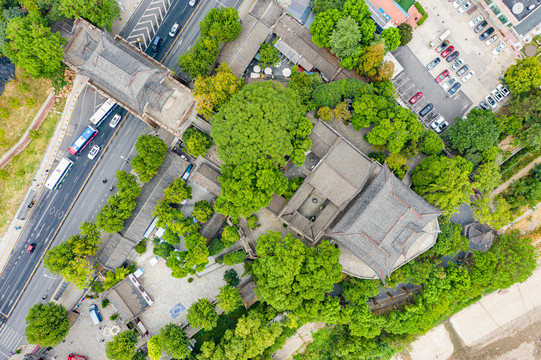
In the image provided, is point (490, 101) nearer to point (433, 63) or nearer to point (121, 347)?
point (433, 63)

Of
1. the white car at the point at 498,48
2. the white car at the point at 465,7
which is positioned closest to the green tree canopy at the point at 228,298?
the white car at the point at 498,48

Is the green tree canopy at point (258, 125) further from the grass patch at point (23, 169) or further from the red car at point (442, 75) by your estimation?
the grass patch at point (23, 169)

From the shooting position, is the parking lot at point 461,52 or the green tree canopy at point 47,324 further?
the parking lot at point 461,52

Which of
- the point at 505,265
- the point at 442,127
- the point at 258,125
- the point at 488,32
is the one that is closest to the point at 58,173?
the point at 258,125

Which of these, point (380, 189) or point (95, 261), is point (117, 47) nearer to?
point (95, 261)

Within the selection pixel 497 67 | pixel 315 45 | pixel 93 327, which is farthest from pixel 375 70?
pixel 93 327

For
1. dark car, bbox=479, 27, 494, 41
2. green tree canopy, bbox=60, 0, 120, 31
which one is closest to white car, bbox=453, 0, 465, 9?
dark car, bbox=479, 27, 494, 41

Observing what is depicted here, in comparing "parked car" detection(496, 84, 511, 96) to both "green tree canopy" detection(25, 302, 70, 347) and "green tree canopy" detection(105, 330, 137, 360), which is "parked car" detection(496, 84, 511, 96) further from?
"green tree canopy" detection(25, 302, 70, 347)
